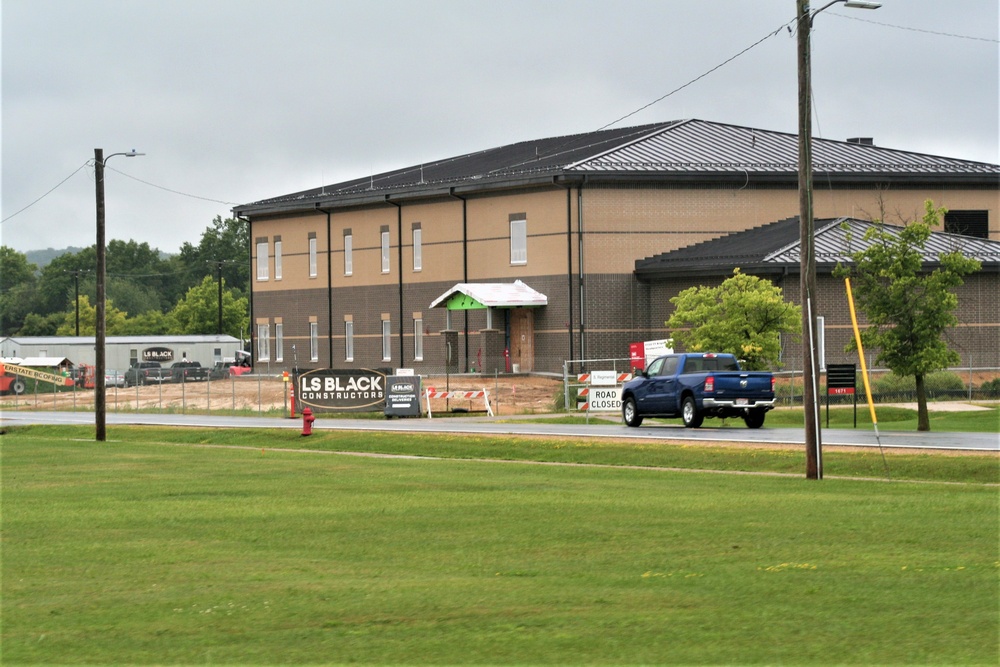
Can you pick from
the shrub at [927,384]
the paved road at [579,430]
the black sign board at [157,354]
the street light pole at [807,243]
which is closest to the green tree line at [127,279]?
the black sign board at [157,354]

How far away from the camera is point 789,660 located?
877cm

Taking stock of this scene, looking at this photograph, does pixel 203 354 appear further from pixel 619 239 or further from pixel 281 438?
pixel 281 438

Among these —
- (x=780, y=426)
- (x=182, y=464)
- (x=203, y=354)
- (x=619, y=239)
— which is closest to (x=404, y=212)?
(x=619, y=239)

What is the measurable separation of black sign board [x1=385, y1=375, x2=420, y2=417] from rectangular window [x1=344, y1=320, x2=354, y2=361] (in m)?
21.9

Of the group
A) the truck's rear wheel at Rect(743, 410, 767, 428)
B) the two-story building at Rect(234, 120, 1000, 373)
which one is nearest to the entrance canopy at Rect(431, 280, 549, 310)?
the two-story building at Rect(234, 120, 1000, 373)

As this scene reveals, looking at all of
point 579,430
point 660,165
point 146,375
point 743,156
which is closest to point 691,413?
point 579,430

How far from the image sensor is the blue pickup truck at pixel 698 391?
34438mm

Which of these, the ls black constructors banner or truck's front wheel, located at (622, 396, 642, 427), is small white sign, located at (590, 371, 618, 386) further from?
the ls black constructors banner

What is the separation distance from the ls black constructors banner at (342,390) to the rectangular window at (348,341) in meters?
19.7

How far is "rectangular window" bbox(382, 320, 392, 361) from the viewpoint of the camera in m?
66.9

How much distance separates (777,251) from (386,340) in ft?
73.0

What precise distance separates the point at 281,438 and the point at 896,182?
1369 inches

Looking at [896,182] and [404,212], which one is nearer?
[896,182]

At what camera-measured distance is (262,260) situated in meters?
73.9
